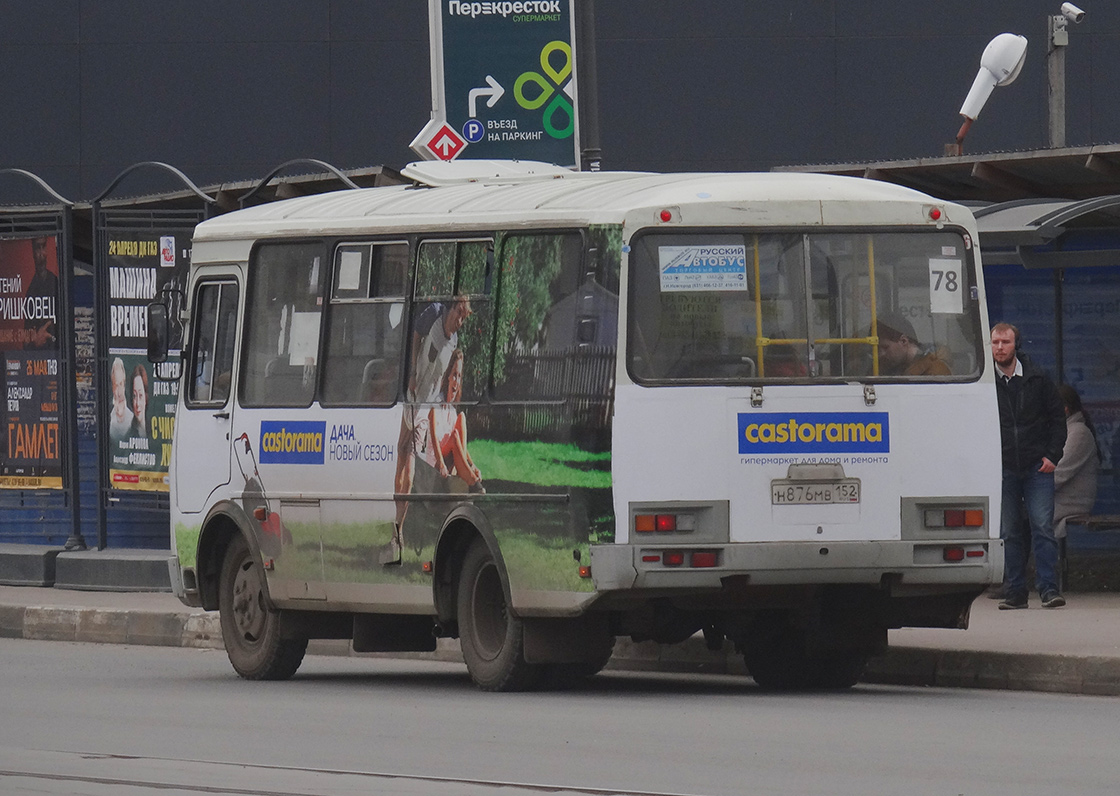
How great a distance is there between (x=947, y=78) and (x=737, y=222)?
15.8 meters

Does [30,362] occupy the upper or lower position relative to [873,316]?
upper

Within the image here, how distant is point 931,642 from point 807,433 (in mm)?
2480

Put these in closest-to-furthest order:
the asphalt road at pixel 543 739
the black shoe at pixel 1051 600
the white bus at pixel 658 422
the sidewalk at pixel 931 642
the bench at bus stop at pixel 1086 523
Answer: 1. the asphalt road at pixel 543 739
2. the white bus at pixel 658 422
3. the sidewalk at pixel 931 642
4. the black shoe at pixel 1051 600
5. the bench at bus stop at pixel 1086 523

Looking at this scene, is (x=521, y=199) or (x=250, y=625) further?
(x=250, y=625)

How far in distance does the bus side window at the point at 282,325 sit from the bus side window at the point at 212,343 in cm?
24

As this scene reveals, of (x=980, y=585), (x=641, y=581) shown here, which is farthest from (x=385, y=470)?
(x=980, y=585)

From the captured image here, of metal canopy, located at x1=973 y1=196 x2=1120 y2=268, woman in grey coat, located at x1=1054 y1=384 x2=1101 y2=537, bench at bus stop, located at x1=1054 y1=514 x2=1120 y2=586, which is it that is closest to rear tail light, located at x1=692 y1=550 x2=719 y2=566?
metal canopy, located at x1=973 y1=196 x2=1120 y2=268

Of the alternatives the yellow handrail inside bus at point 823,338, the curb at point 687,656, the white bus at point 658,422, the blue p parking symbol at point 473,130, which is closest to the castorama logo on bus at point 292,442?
the white bus at point 658,422

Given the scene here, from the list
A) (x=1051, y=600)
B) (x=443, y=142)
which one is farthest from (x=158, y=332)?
(x=1051, y=600)

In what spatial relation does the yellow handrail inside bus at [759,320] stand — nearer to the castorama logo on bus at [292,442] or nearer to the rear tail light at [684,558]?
the rear tail light at [684,558]

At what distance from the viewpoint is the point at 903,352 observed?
11.9 meters

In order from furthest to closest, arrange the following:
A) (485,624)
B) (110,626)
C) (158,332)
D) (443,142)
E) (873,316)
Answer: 1. (110,626)
2. (443,142)
3. (158,332)
4. (485,624)
5. (873,316)

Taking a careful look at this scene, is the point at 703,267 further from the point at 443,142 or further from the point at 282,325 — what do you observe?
the point at 443,142

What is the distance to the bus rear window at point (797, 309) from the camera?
459 inches
